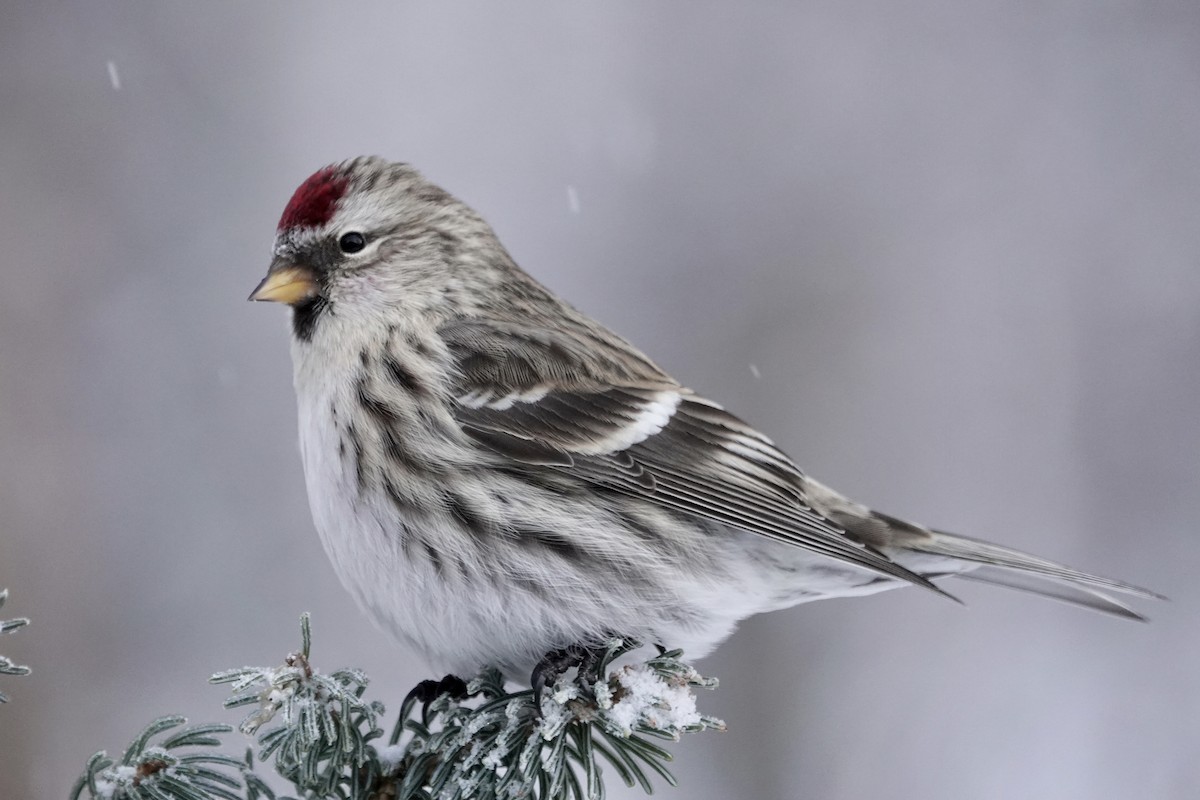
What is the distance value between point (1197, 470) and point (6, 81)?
5493 mm

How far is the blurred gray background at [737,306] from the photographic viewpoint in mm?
4258

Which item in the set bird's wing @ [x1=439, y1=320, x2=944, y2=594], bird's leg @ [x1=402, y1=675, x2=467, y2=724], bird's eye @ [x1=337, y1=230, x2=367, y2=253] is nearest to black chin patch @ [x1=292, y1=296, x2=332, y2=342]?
bird's eye @ [x1=337, y1=230, x2=367, y2=253]

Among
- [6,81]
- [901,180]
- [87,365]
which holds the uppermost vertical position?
[901,180]

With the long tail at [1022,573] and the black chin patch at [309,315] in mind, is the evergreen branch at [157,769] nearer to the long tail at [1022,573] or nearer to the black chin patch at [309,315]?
the black chin patch at [309,315]

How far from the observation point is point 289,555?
4660 millimetres

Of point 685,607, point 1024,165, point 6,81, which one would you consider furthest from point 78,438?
point 1024,165

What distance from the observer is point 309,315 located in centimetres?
229

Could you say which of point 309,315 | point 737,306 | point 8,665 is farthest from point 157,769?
point 737,306

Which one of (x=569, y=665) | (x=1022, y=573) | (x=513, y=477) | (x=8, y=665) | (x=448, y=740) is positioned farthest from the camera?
(x=1022, y=573)

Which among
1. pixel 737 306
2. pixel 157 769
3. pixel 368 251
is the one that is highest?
pixel 737 306

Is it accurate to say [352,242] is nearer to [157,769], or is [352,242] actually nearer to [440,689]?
[440,689]

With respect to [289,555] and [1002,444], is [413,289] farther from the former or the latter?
[1002,444]

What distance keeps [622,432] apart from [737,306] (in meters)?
2.98

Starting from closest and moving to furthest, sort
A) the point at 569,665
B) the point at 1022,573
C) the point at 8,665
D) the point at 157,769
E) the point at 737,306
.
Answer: the point at 8,665
the point at 157,769
the point at 569,665
the point at 1022,573
the point at 737,306
